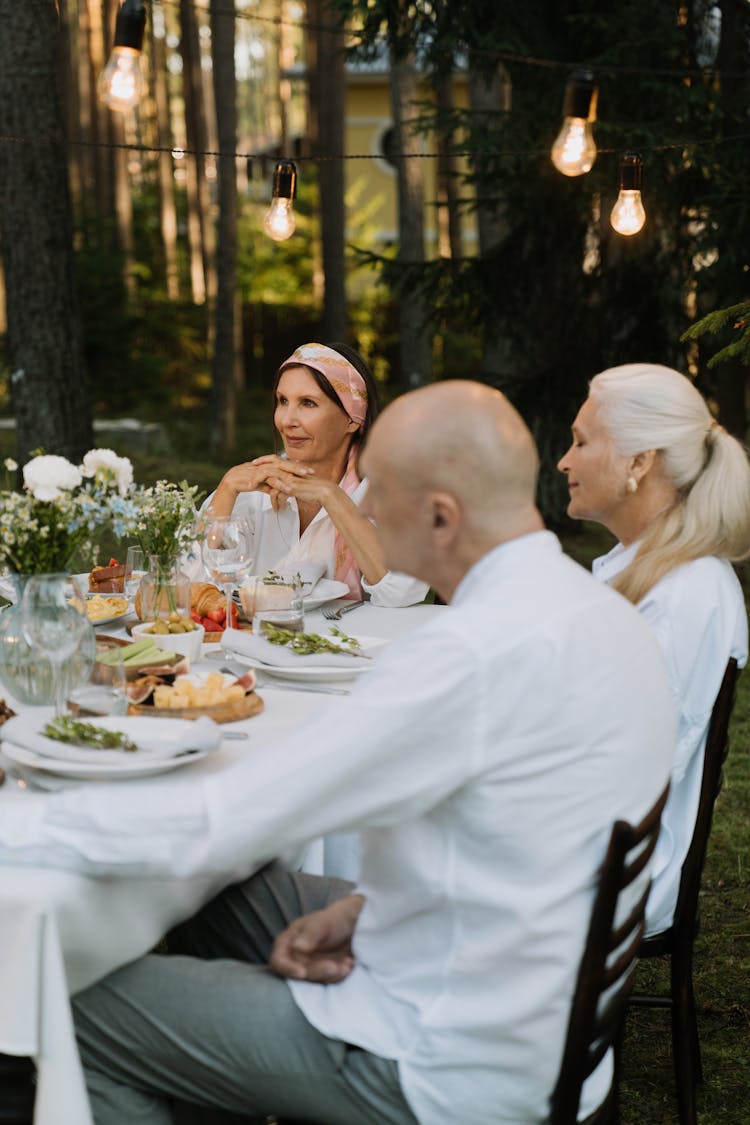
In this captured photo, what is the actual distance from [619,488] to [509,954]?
1305 millimetres

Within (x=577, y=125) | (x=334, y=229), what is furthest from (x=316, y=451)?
(x=334, y=229)

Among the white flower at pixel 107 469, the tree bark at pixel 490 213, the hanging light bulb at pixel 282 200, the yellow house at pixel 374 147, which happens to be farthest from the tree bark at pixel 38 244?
the yellow house at pixel 374 147

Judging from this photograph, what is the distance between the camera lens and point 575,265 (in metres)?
9.80

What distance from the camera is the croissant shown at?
3.32 meters

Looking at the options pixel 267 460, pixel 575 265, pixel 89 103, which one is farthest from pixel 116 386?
pixel 267 460

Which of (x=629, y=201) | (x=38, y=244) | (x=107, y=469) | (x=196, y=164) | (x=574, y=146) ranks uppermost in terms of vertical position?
(x=196, y=164)

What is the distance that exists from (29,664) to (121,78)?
5.55 feet

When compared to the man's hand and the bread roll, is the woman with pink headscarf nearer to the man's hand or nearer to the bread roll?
the bread roll

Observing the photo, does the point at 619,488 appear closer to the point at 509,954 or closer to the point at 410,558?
the point at 410,558

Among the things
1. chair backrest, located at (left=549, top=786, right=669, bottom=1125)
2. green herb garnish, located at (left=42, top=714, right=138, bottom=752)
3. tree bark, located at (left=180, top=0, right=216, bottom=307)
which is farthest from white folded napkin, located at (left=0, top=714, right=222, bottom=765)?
tree bark, located at (left=180, top=0, right=216, bottom=307)

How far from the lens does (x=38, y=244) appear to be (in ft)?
28.4

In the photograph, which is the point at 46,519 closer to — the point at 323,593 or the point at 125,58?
the point at 323,593

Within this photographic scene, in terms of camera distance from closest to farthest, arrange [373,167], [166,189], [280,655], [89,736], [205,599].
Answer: [89,736]
[280,655]
[205,599]
[166,189]
[373,167]

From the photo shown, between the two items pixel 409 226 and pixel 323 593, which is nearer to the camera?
pixel 323 593
